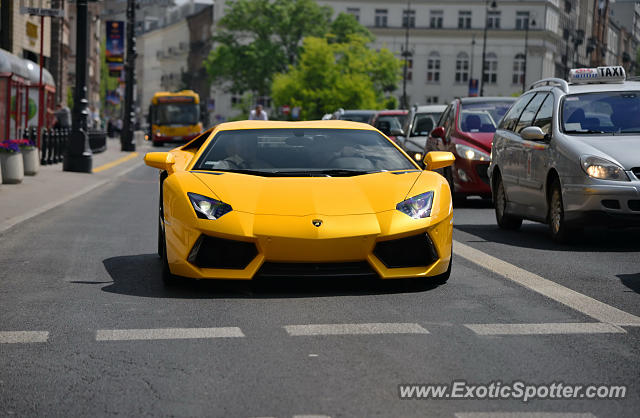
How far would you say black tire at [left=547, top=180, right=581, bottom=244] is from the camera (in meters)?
12.1

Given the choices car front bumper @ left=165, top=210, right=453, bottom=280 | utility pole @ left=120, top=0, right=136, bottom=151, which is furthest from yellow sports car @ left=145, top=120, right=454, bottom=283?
utility pole @ left=120, top=0, right=136, bottom=151

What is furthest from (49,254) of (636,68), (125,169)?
(636,68)

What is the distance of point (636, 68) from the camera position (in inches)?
6265

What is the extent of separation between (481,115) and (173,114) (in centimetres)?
5075

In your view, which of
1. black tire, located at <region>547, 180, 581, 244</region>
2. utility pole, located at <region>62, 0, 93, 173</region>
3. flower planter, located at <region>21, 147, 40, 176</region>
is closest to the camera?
black tire, located at <region>547, 180, 581, 244</region>

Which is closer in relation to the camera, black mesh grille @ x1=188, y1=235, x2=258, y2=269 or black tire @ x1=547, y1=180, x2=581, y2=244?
black mesh grille @ x1=188, y1=235, x2=258, y2=269

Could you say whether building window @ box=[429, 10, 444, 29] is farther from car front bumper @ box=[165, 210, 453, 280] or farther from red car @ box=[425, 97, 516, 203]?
car front bumper @ box=[165, 210, 453, 280]

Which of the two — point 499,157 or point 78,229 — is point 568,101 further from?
point 78,229

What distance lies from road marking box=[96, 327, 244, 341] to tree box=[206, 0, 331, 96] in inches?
4168

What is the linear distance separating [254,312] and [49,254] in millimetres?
3995

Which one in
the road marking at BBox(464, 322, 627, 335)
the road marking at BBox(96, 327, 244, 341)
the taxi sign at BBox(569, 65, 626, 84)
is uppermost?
the taxi sign at BBox(569, 65, 626, 84)

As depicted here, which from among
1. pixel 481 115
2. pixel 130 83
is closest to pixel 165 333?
pixel 481 115

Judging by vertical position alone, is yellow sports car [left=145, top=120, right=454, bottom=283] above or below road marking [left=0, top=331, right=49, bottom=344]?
above

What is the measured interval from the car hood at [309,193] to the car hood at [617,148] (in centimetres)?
365
